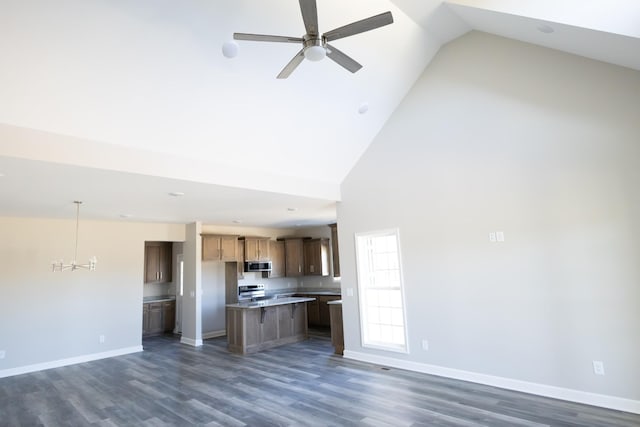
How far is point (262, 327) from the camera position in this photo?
6652 mm

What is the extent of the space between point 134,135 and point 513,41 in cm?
438

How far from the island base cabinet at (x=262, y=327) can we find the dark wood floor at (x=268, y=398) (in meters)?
0.50

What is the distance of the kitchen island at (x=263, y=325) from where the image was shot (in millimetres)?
6410

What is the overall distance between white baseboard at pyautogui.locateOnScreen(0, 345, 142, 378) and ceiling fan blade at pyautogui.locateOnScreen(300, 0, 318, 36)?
694 centimetres

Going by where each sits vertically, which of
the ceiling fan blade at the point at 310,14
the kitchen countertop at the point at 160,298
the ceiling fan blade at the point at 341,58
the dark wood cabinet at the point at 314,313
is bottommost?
the dark wood cabinet at the point at 314,313

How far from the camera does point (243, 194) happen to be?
5.04 metres

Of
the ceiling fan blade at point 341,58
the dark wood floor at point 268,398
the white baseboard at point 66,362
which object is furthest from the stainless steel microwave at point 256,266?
the ceiling fan blade at point 341,58

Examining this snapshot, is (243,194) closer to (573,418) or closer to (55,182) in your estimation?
(55,182)

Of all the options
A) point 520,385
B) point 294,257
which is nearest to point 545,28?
point 520,385

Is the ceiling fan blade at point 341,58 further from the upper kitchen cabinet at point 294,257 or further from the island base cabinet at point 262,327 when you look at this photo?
the upper kitchen cabinet at point 294,257

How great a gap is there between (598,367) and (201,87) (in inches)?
192

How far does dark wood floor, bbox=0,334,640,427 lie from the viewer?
3.42m

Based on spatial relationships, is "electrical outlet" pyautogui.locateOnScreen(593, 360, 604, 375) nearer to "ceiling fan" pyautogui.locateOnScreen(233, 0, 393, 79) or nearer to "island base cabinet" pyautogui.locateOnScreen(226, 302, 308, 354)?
"ceiling fan" pyautogui.locateOnScreen(233, 0, 393, 79)

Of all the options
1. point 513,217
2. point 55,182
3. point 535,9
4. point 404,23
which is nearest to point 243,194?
point 55,182
